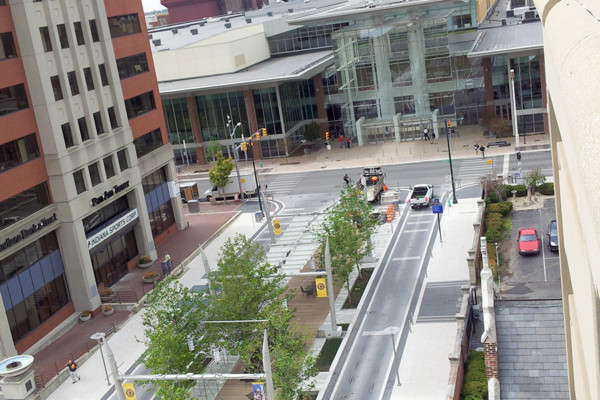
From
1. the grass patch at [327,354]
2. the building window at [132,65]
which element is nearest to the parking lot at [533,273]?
the grass patch at [327,354]

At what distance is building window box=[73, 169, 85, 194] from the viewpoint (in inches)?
1831

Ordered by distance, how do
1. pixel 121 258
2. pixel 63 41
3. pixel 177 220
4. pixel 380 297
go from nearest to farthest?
pixel 380 297 → pixel 63 41 → pixel 121 258 → pixel 177 220

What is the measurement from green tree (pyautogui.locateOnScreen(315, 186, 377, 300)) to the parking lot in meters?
8.52

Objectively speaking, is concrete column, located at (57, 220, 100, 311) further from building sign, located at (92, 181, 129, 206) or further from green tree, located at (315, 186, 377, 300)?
green tree, located at (315, 186, 377, 300)

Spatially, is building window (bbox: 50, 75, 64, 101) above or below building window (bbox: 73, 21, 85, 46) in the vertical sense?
below

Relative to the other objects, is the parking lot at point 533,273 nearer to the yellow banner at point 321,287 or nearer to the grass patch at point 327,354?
the grass patch at point 327,354

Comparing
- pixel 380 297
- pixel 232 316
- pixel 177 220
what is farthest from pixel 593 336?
pixel 177 220

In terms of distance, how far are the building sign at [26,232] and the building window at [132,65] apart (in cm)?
1393

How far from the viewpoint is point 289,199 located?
6656 centimetres

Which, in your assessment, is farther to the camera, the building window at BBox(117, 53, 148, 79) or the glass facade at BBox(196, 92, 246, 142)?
the glass facade at BBox(196, 92, 246, 142)

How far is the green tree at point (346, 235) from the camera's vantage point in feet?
140

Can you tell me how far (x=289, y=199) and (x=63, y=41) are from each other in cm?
2599

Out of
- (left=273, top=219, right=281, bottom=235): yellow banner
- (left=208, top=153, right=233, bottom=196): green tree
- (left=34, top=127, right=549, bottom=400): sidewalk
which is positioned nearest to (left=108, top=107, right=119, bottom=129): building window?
(left=34, top=127, right=549, bottom=400): sidewalk

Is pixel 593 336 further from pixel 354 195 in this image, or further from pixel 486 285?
pixel 354 195
